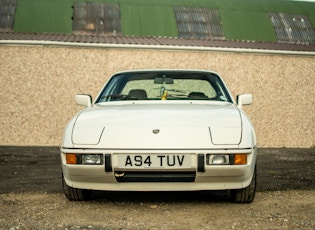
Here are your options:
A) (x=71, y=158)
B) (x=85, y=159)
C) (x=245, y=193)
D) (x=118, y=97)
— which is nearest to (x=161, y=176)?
(x=85, y=159)

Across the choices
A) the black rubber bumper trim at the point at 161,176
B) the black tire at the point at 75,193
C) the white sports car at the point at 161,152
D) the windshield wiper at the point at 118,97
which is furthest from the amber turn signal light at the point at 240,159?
the windshield wiper at the point at 118,97

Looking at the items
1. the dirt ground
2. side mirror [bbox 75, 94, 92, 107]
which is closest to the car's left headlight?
the dirt ground

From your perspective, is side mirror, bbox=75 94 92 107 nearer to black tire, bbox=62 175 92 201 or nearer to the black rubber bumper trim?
black tire, bbox=62 175 92 201

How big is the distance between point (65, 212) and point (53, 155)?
6.52 m

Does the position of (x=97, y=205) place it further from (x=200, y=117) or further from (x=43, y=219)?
(x=200, y=117)

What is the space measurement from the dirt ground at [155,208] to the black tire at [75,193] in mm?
68

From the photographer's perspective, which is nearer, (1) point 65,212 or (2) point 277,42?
(1) point 65,212

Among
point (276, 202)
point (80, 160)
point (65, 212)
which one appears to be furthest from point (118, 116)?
point (276, 202)

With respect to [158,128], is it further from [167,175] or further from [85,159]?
[85,159]

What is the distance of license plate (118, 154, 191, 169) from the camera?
179 inches

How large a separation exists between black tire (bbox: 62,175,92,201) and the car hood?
1.94 ft

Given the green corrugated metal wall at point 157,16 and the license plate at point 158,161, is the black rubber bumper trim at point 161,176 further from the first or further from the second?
the green corrugated metal wall at point 157,16

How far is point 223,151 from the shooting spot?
15.1 feet

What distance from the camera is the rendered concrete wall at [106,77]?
13.6 meters
